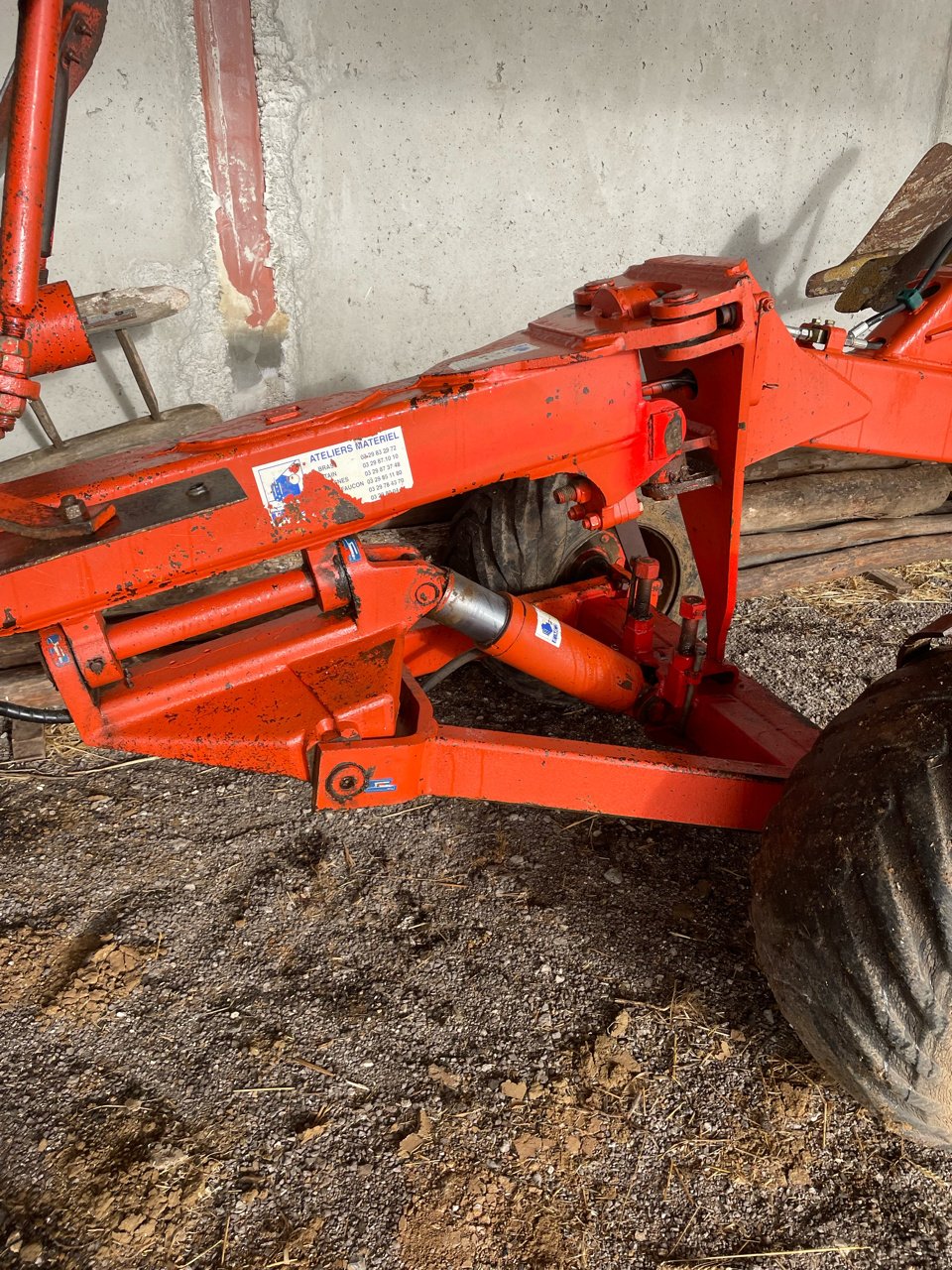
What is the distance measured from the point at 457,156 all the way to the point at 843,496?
2092 millimetres

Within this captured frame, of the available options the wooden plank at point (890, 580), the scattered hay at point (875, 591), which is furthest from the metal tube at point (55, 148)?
the wooden plank at point (890, 580)

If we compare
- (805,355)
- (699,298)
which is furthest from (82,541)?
(805,355)

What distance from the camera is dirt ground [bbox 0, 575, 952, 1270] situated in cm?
167

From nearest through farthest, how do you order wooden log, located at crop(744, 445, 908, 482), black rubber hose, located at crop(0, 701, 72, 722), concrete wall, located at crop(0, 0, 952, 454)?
black rubber hose, located at crop(0, 701, 72, 722) → concrete wall, located at crop(0, 0, 952, 454) → wooden log, located at crop(744, 445, 908, 482)

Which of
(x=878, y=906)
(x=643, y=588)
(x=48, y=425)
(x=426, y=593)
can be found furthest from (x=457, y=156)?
(x=878, y=906)

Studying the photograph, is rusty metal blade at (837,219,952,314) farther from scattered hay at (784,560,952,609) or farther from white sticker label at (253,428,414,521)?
white sticker label at (253,428,414,521)

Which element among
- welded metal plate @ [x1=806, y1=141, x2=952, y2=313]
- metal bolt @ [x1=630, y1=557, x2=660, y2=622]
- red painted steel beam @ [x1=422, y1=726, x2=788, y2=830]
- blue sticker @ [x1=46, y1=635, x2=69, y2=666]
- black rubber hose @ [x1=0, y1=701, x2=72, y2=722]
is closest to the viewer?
blue sticker @ [x1=46, y1=635, x2=69, y2=666]

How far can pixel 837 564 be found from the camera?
3.97 m

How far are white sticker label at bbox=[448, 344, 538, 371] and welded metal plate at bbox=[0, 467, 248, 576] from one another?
0.58 m

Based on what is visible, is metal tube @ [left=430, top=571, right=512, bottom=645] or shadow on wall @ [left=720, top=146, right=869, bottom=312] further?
shadow on wall @ [left=720, top=146, right=869, bottom=312]

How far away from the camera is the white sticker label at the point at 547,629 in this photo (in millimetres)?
2299

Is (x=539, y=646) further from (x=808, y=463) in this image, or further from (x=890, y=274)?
(x=808, y=463)

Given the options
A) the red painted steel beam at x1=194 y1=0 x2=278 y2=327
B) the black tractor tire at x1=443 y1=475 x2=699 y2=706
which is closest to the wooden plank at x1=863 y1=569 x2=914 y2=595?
the black tractor tire at x1=443 y1=475 x2=699 y2=706

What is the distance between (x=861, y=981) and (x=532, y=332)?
1.59 m
